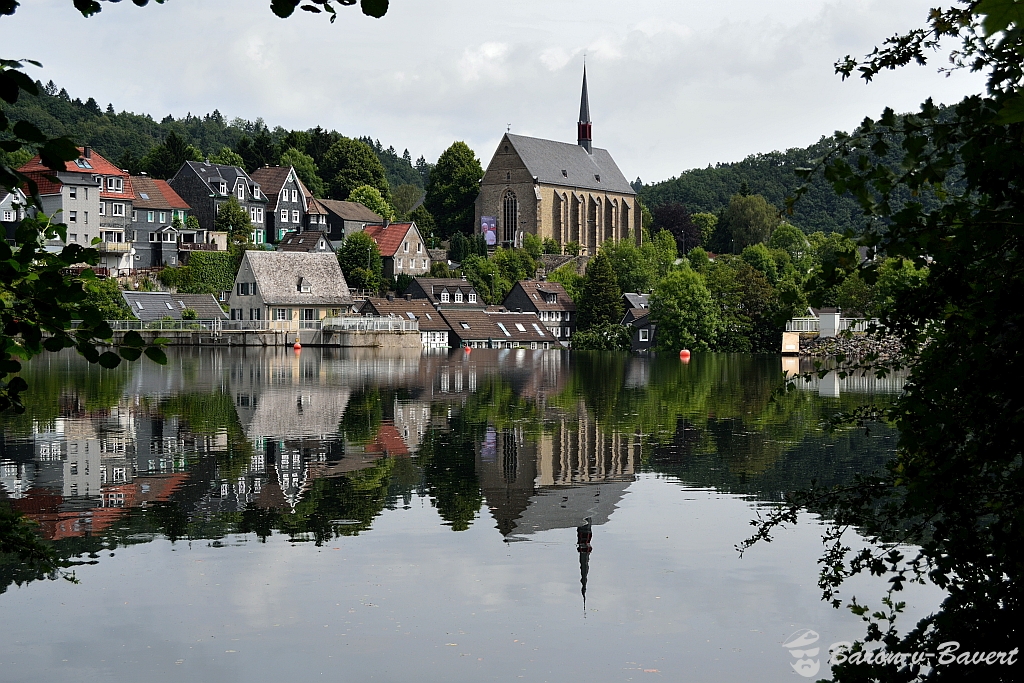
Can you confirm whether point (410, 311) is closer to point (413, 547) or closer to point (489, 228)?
point (489, 228)

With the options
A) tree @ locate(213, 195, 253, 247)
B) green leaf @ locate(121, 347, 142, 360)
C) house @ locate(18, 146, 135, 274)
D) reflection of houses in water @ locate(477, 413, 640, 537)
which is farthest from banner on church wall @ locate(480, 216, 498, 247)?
green leaf @ locate(121, 347, 142, 360)

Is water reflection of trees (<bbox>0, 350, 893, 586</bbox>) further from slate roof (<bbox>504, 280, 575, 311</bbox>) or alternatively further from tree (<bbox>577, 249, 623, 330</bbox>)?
slate roof (<bbox>504, 280, 575, 311</bbox>)

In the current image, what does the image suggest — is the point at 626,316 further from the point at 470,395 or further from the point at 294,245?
the point at 470,395

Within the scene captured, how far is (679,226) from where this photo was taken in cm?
17325

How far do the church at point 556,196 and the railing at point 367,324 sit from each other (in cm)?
4434

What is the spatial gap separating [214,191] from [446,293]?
25636 millimetres

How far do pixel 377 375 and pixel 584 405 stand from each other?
768 inches

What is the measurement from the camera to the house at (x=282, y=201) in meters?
124

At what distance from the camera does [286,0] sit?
4293mm

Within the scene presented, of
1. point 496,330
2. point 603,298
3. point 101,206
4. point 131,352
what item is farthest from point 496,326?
point 131,352

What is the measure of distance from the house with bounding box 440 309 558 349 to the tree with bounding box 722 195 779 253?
6093cm

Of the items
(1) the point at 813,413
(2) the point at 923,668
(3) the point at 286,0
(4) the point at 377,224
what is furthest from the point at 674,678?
(4) the point at 377,224

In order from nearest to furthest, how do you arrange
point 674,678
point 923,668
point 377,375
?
point 923,668 → point 674,678 → point 377,375

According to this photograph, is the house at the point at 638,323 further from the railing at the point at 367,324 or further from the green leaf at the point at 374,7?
the green leaf at the point at 374,7
